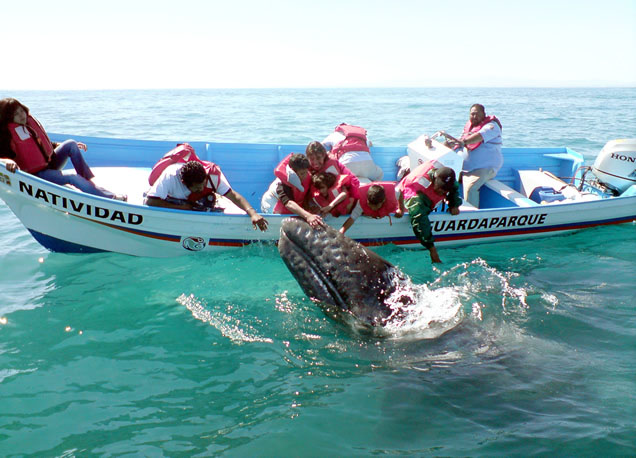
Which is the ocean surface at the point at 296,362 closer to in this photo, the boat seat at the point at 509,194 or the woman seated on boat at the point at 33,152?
the woman seated on boat at the point at 33,152

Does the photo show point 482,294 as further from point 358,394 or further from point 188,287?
point 188,287

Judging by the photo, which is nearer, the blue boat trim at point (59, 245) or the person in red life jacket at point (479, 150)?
the blue boat trim at point (59, 245)

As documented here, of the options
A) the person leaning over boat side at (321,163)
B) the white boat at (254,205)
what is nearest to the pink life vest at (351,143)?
the white boat at (254,205)

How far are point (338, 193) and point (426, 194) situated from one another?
146 cm

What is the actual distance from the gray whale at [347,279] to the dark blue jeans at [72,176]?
442 centimetres

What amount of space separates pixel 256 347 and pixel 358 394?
1.45m

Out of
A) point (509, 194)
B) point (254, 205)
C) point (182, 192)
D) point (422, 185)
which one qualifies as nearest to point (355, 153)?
point (422, 185)

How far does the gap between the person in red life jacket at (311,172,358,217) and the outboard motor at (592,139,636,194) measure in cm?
595

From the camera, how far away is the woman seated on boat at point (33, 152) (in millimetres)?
7582

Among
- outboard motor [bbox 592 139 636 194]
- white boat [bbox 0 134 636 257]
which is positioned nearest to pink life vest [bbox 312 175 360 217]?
white boat [bbox 0 134 636 257]

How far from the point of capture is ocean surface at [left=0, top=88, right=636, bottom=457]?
4469mm

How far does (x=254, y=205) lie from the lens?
10.4 m

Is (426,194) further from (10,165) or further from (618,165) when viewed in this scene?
(10,165)

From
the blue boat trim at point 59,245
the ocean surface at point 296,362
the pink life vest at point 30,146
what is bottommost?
the ocean surface at point 296,362
